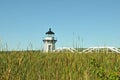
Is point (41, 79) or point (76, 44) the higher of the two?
point (76, 44)

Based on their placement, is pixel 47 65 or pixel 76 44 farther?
pixel 76 44

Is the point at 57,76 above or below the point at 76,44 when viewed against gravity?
below

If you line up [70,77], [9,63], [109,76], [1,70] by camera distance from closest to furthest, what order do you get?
1. [109,76]
2. [70,77]
3. [1,70]
4. [9,63]

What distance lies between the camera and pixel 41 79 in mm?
4539

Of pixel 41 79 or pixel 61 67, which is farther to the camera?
pixel 61 67

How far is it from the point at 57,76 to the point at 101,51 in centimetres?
324

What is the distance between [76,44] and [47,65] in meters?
1.03

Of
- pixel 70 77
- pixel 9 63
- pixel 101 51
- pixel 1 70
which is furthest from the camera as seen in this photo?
pixel 101 51

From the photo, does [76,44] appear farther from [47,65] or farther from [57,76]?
[57,76]

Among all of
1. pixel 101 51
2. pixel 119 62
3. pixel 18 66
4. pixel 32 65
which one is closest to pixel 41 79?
pixel 18 66

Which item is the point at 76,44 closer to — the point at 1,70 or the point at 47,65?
the point at 47,65

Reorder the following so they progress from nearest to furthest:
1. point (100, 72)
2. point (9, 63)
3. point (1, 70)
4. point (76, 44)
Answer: point (100, 72)
point (1, 70)
point (9, 63)
point (76, 44)

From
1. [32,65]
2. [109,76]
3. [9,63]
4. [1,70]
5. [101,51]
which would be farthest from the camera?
[101,51]

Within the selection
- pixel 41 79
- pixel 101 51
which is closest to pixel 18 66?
pixel 41 79
